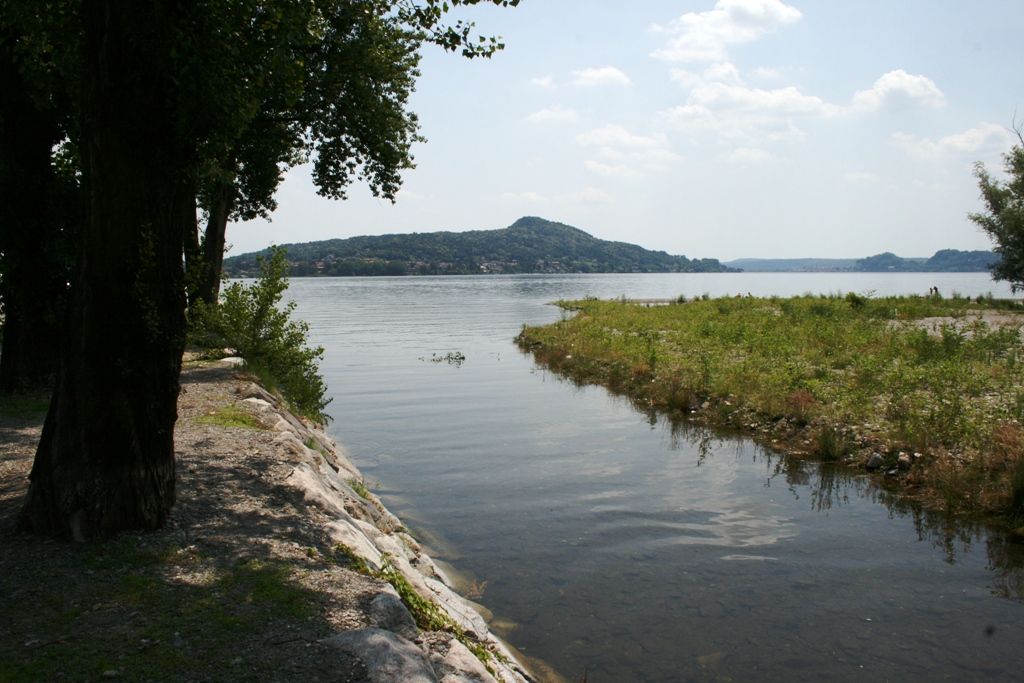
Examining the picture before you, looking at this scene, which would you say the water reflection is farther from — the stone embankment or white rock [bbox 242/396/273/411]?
white rock [bbox 242/396/273/411]

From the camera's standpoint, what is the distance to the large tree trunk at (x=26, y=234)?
13.1 meters

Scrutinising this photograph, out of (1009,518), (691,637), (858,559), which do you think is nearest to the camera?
(691,637)

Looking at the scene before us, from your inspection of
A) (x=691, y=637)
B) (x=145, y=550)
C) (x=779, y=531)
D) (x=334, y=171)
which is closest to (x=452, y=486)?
(x=779, y=531)

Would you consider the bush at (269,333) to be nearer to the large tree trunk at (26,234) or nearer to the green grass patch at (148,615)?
the large tree trunk at (26,234)

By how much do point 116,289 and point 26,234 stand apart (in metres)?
8.71

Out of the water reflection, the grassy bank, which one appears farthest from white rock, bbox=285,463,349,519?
the grassy bank

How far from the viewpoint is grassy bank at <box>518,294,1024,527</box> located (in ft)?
41.3

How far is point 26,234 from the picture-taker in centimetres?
1331

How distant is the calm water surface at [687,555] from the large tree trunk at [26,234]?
21.8ft

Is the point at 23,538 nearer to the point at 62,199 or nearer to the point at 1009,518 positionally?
the point at 62,199

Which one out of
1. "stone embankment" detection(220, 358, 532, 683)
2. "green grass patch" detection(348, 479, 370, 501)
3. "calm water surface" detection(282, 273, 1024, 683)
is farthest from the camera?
"green grass patch" detection(348, 479, 370, 501)

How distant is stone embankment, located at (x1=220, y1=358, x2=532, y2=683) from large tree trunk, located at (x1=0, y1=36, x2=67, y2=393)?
603cm

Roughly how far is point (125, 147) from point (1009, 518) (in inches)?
493

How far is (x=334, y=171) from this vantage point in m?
24.5
